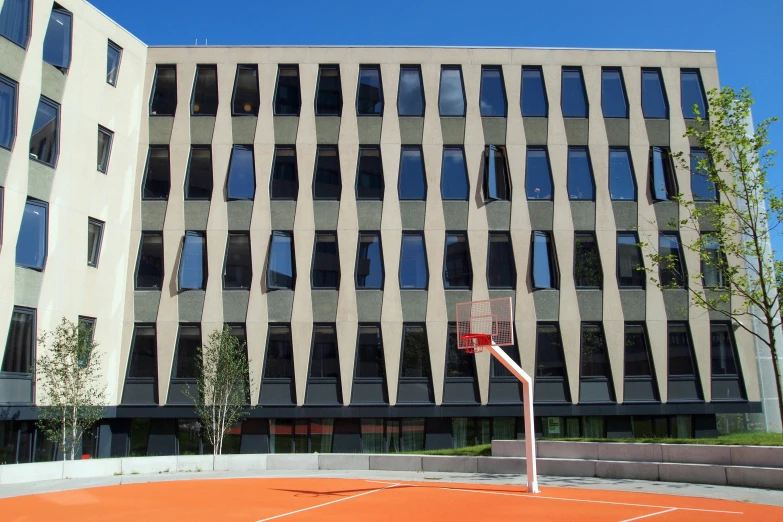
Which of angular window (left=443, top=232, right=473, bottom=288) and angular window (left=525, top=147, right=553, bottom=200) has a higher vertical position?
angular window (left=525, top=147, right=553, bottom=200)

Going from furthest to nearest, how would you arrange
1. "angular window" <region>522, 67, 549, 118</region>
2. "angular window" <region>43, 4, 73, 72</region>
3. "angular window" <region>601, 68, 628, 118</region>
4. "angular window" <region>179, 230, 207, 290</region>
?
"angular window" <region>601, 68, 628, 118</region>, "angular window" <region>522, 67, 549, 118</region>, "angular window" <region>179, 230, 207, 290</region>, "angular window" <region>43, 4, 73, 72</region>

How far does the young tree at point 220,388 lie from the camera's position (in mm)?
27391

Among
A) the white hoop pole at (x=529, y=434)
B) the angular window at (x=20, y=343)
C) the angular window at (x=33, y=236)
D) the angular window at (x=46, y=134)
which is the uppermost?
the angular window at (x=46, y=134)

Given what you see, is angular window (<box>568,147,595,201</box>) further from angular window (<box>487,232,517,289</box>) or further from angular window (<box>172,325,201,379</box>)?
angular window (<box>172,325,201,379</box>)

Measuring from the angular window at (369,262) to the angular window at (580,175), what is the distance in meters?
8.89

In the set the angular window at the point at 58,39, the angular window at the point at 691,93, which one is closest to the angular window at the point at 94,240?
the angular window at the point at 58,39

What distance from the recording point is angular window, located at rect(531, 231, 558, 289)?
101ft

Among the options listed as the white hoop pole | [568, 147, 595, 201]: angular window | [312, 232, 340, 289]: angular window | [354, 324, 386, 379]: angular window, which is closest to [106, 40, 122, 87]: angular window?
[312, 232, 340, 289]: angular window

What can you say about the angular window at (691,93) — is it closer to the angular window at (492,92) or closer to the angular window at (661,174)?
the angular window at (661,174)

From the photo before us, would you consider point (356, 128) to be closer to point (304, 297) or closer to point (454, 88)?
point (454, 88)

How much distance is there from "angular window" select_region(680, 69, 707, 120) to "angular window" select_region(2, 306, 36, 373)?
2859 centimetres

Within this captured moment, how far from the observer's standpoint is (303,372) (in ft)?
96.6

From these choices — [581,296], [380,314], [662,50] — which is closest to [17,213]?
[380,314]

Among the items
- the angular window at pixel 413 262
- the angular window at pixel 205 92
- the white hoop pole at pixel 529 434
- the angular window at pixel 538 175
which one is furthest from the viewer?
the angular window at pixel 205 92
